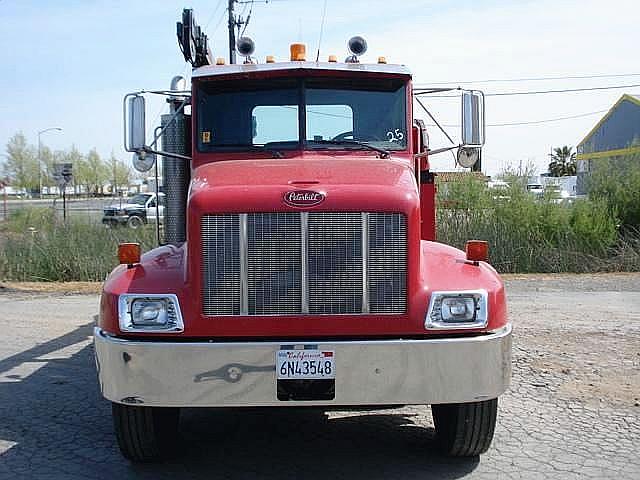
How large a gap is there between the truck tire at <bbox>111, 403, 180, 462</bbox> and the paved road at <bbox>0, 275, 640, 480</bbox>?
0.35 ft

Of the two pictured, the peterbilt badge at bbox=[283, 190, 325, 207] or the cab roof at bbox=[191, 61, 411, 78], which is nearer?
the peterbilt badge at bbox=[283, 190, 325, 207]

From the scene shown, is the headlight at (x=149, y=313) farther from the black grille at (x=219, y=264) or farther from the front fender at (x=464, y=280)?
the front fender at (x=464, y=280)

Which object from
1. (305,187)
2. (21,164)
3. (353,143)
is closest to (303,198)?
(305,187)

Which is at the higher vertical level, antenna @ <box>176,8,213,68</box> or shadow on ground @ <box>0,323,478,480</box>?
antenna @ <box>176,8,213,68</box>

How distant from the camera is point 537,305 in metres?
11.9

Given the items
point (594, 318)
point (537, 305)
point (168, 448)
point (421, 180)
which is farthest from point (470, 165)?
point (537, 305)

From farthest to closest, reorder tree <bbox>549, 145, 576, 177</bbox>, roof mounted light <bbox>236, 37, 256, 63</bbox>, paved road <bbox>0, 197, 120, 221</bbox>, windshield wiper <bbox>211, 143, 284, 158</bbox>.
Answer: tree <bbox>549, 145, 576, 177</bbox>
paved road <bbox>0, 197, 120, 221</bbox>
roof mounted light <bbox>236, 37, 256, 63</bbox>
windshield wiper <bbox>211, 143, 284, 158</bbox>

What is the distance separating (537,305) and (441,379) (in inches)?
314

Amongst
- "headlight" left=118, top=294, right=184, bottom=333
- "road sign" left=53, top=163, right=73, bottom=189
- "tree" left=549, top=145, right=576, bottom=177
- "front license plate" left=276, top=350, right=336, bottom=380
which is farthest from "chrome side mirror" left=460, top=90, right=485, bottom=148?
"tree" left=549, top=145, right=576, bottom=177

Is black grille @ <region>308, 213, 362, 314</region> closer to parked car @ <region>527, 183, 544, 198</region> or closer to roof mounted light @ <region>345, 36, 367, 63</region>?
roof mounted light @ <region>345, 36, 367, 63</region>

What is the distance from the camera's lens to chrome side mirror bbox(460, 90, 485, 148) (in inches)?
239

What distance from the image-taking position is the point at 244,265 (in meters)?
4.45

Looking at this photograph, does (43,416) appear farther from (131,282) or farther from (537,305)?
(537,305)

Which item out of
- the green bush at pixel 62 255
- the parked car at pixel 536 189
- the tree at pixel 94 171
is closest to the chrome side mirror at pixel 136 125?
the green bush at pixel 62 255
